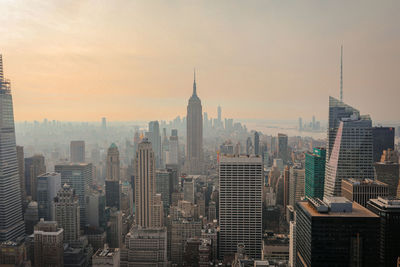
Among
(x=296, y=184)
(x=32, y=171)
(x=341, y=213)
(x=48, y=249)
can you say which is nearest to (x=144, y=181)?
(x=48, y=249)

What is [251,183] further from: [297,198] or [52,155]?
[52,155]

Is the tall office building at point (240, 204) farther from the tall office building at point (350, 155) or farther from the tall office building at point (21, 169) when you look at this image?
the tall office building at point (21, 169)

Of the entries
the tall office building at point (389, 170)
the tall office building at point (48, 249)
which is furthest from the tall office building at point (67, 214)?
the tall office building at point (389, 170)

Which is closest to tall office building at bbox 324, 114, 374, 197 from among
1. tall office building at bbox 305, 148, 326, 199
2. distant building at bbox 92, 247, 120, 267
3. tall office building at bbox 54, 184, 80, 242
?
tall office building at bbox 305, 148, 326, 199

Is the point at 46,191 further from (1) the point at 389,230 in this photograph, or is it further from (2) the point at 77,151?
(1) the point at 389,230

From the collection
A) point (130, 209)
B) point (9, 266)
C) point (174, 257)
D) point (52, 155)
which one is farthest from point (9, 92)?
point (174, 257)

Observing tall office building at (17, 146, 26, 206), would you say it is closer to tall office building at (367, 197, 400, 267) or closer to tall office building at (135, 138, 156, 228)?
tall office building at (135, 138, 156, 228)
